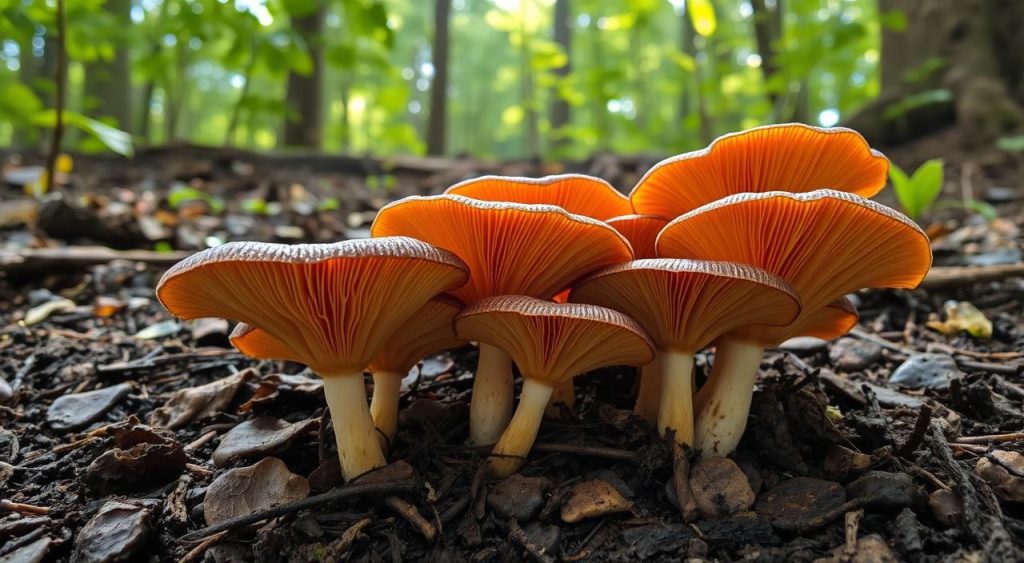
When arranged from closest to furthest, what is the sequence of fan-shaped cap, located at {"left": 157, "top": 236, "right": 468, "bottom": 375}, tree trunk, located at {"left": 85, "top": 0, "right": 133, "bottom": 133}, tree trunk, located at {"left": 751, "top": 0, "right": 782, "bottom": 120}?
fan-shaped cap, located at {"left": 157, "top": 236, "right": 468, "bottom": 375}, tree trunk, located at {"left": 751, "top": 0, "right": 782, "bottom": 120}, tree trunk, located at {"left": 85, "top": 0, "right": 133, "bottom": 133}

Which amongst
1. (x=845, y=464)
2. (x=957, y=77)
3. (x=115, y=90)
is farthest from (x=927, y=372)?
(x=115, y=90)

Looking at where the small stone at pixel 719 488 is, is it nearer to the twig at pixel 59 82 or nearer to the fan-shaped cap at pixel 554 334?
the fan-shaped cap at pixel 554 334

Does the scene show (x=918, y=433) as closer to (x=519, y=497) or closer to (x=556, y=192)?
(x=519, y=497)

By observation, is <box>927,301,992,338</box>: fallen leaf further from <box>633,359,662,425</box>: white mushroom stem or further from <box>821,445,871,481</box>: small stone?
<box>633,359,662,425</box>: white mushroom stem

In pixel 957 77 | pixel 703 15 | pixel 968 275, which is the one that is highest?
pixel 703 15

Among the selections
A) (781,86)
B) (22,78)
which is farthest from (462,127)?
(781,86)

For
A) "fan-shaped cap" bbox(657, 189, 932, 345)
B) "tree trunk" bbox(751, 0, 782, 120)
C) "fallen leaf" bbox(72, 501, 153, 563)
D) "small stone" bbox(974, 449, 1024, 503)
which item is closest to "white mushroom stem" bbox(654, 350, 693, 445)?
"fan-shaped cap" bbox(657, 189, 932, 345)

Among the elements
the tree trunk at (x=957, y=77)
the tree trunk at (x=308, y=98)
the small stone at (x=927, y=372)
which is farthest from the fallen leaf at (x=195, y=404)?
the tree trunk at (x=957, y=77)
